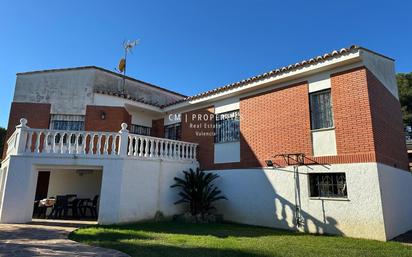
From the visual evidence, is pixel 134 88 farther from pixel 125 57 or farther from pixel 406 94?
pixel 406 94

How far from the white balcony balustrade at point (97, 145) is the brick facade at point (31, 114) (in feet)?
7.96

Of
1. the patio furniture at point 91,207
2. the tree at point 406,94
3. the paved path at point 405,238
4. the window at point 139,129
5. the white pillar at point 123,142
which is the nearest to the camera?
the paved path at point 405,238

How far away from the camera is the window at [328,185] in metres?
8.38

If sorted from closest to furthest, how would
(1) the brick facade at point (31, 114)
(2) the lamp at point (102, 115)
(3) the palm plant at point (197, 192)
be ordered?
(3) the palm plant at point (197, 192), (1) the brick facade at point (31, 114), (2) the lamp at point (102, 115)

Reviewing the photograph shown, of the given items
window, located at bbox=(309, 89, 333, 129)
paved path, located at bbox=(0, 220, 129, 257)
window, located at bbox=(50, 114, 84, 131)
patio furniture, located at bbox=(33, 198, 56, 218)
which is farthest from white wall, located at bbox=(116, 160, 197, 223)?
window, located at bbox=(309, 89, 333, 129)

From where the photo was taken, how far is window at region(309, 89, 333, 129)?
9.04 meters

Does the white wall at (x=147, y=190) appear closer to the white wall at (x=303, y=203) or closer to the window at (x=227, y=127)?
the white wall at (x=303, y=203)

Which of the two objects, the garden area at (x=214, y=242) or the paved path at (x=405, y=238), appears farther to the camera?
the paved path at (x=405, y=238)

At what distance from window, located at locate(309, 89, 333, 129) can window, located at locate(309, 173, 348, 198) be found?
161cm

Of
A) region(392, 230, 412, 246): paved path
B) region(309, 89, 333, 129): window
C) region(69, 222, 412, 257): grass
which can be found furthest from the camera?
region(309, 89, 333, 129): window

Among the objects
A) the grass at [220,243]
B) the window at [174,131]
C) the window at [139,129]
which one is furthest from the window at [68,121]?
the grass at [220,243]

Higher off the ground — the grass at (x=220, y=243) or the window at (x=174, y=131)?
the window at (x=174, y=131)

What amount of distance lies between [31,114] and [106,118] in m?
3.45

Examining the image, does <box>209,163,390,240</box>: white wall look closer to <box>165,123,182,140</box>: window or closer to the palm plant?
the palm plant
